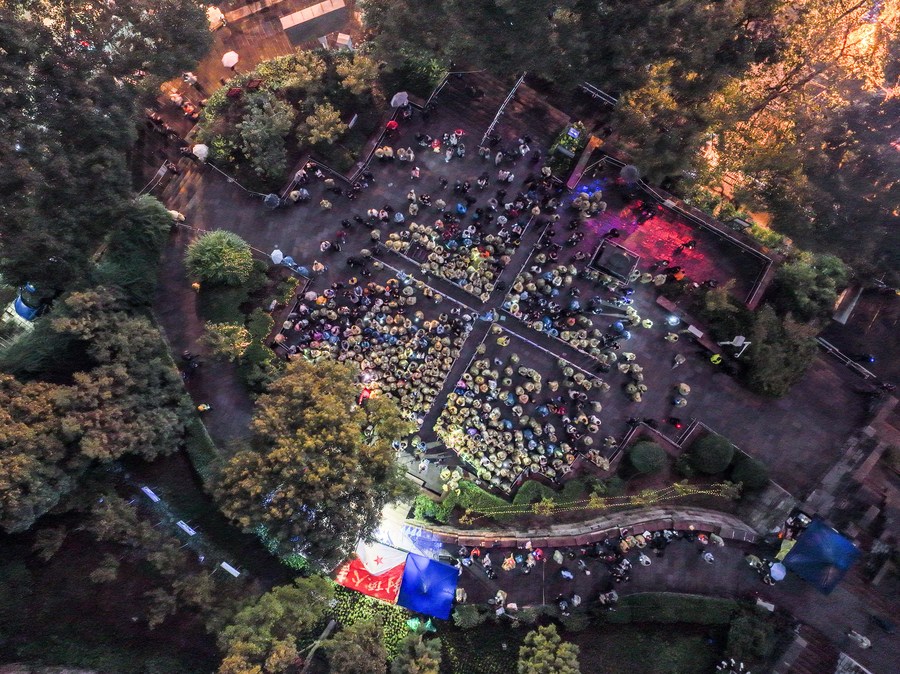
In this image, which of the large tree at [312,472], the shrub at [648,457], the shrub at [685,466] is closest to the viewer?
the large tree at [312,472]

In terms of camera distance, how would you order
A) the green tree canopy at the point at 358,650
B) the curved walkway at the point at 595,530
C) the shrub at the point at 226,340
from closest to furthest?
the green tree canopy at the point at 358,650 < the shrub at the point at 226,340 < the curved walkway at the point at 595,530

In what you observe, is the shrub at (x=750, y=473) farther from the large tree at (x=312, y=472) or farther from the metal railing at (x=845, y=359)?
the large tree at (x=312, y=472)

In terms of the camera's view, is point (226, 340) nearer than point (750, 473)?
Yes

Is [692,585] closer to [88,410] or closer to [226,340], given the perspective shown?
[226,340]

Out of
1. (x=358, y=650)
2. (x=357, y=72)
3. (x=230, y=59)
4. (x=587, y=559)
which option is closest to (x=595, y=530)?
(x=587, y=559)

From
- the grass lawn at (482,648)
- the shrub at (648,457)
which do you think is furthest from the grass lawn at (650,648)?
the shrub at (648,457)

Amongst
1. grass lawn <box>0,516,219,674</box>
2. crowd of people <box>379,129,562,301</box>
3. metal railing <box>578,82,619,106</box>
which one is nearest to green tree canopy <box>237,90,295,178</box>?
crowd of people <box>379,129,562,301</box>
